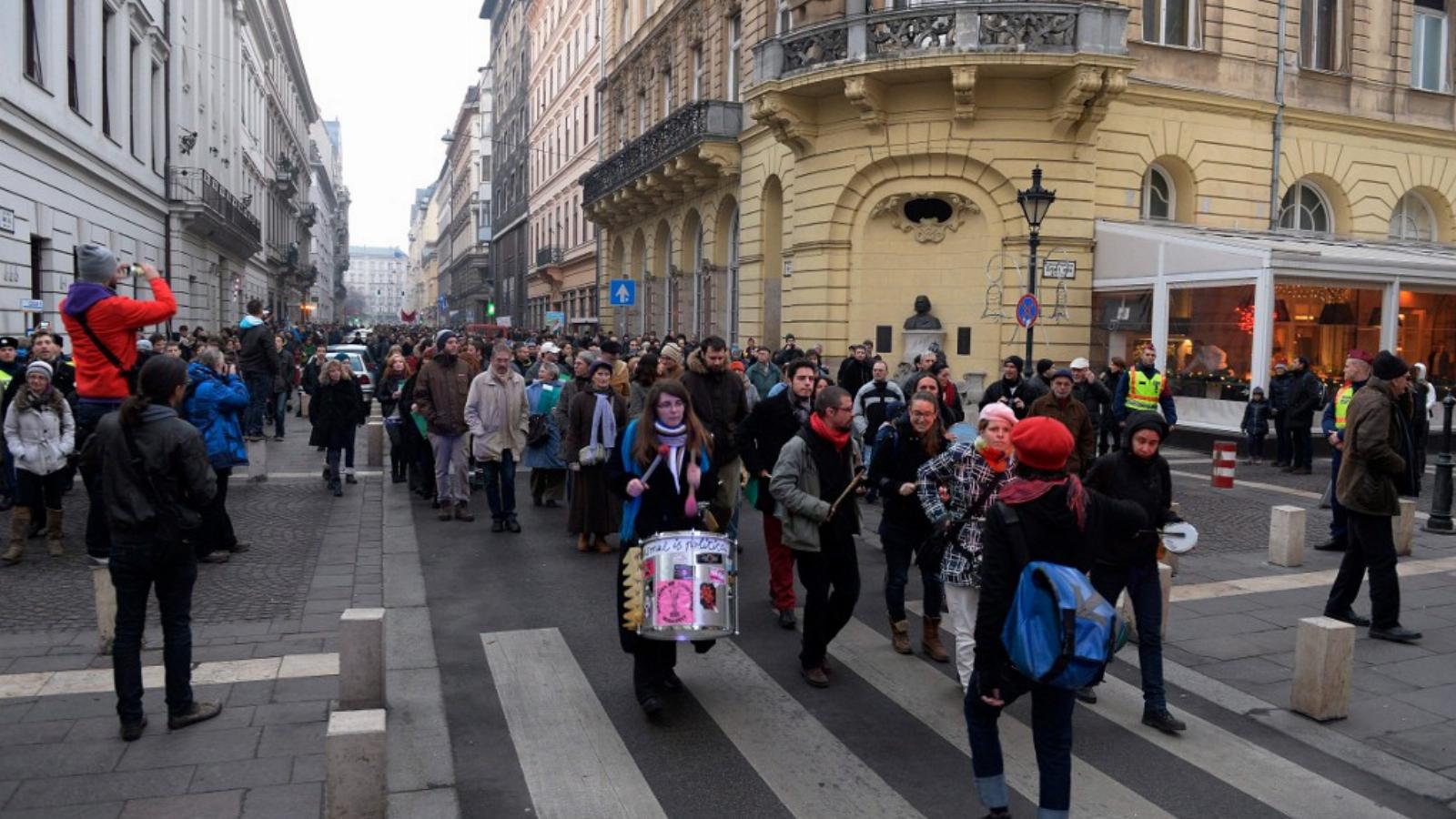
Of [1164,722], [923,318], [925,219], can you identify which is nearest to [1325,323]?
[923,318]

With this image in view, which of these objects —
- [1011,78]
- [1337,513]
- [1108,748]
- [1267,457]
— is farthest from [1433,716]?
[1011,78]

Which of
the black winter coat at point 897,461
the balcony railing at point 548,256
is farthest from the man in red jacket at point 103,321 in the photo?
the balcony railing at point 548,256

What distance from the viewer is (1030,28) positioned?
19.1 m

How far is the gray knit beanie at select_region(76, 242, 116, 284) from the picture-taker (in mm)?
6797

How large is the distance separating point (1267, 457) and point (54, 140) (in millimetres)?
21444

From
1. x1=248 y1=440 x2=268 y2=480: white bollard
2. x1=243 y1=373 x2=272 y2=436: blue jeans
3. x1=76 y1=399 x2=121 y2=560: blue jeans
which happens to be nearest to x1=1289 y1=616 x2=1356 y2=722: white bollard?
x1=76 y1=399 x2=121 y2=560: blue jeans

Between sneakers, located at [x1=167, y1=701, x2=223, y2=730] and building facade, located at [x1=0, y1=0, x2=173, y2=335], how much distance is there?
1188 centimetres

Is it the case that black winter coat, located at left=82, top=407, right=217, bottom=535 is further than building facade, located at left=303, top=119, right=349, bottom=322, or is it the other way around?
building facade, located at left=303, top=119, right=349, bottom=322

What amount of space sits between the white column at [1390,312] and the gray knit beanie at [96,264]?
19845 mm

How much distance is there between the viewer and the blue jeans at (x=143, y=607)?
526cm

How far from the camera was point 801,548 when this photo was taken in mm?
6328

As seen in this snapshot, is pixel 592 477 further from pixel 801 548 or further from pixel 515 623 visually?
pixel 801 548

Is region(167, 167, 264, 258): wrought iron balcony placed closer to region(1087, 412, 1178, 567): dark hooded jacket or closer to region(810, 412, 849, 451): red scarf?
region(810, 412, 849, 451): red scarf

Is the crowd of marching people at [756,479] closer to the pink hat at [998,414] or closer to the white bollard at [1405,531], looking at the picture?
the pink hat at [998,414]
